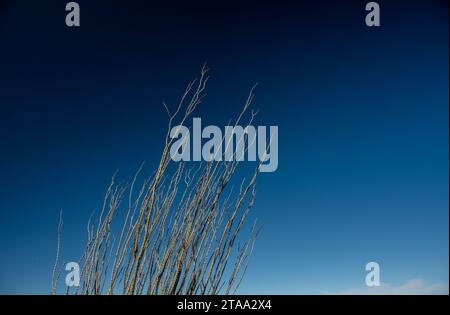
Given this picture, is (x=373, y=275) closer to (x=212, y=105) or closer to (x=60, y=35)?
(x=212, y=105)

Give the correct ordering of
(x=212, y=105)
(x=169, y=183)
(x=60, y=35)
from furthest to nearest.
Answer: (x=212, y=105), (x=60, y=35), (x=169, y=183)

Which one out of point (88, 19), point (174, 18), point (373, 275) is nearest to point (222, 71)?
point (174, 18)

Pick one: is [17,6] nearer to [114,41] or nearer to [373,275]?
[114,41]

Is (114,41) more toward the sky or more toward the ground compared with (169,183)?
more toward the sky

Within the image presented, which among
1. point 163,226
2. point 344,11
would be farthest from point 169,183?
point 344,11

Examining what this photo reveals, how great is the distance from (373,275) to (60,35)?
1561 millimetres

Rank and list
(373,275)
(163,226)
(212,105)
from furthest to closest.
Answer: (212,105)
(373,275)
(163,226)

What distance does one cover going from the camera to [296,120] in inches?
94.0

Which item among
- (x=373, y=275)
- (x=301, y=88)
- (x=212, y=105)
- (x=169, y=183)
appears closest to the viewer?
(x=169, y=183)

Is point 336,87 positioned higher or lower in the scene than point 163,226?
higher

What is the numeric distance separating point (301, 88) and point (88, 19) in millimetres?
1049

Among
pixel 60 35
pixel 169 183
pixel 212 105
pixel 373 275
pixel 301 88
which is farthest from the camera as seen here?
pixel 301 88
